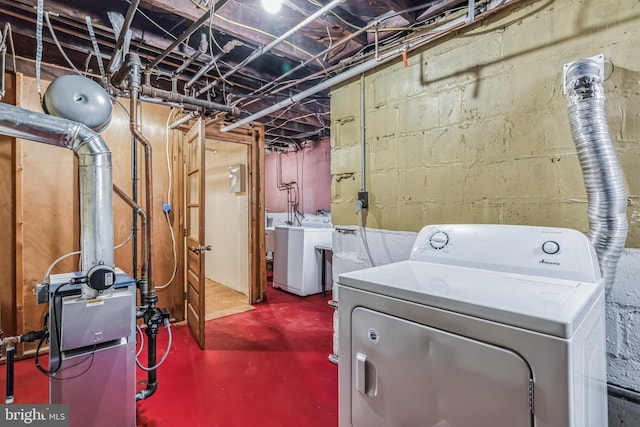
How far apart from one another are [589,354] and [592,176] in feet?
2.20

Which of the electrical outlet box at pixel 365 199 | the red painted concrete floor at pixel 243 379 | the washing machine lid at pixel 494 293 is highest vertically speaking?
the electrical outlet box at pixel 365 199

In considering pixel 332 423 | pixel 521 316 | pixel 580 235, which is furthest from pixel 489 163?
pixel 332 423

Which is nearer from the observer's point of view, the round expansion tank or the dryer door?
the dryer door

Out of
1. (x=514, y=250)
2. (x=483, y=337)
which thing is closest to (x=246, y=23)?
(x=514, y=250)

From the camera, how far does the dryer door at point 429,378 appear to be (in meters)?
0.81

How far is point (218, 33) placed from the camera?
2.33 metres

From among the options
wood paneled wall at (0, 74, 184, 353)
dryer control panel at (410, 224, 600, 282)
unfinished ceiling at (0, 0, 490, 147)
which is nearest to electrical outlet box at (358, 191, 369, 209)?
dryer control panel at (410, 224, 600, 282)

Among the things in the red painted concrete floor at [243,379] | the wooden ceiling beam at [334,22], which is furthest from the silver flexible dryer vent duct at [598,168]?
the red painted concrete floor at [243,379]

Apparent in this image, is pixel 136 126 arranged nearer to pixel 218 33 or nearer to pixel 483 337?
pixel 218 33

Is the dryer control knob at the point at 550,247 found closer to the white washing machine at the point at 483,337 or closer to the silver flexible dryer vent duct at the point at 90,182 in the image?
the white washing machine at the point at 483,337

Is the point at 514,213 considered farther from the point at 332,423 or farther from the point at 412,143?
the point at 332,423

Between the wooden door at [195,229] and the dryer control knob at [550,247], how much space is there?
236 cm

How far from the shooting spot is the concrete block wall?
1246 millimetres

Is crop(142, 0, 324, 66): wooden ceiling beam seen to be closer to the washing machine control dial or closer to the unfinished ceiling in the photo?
the unfinished ceiling
